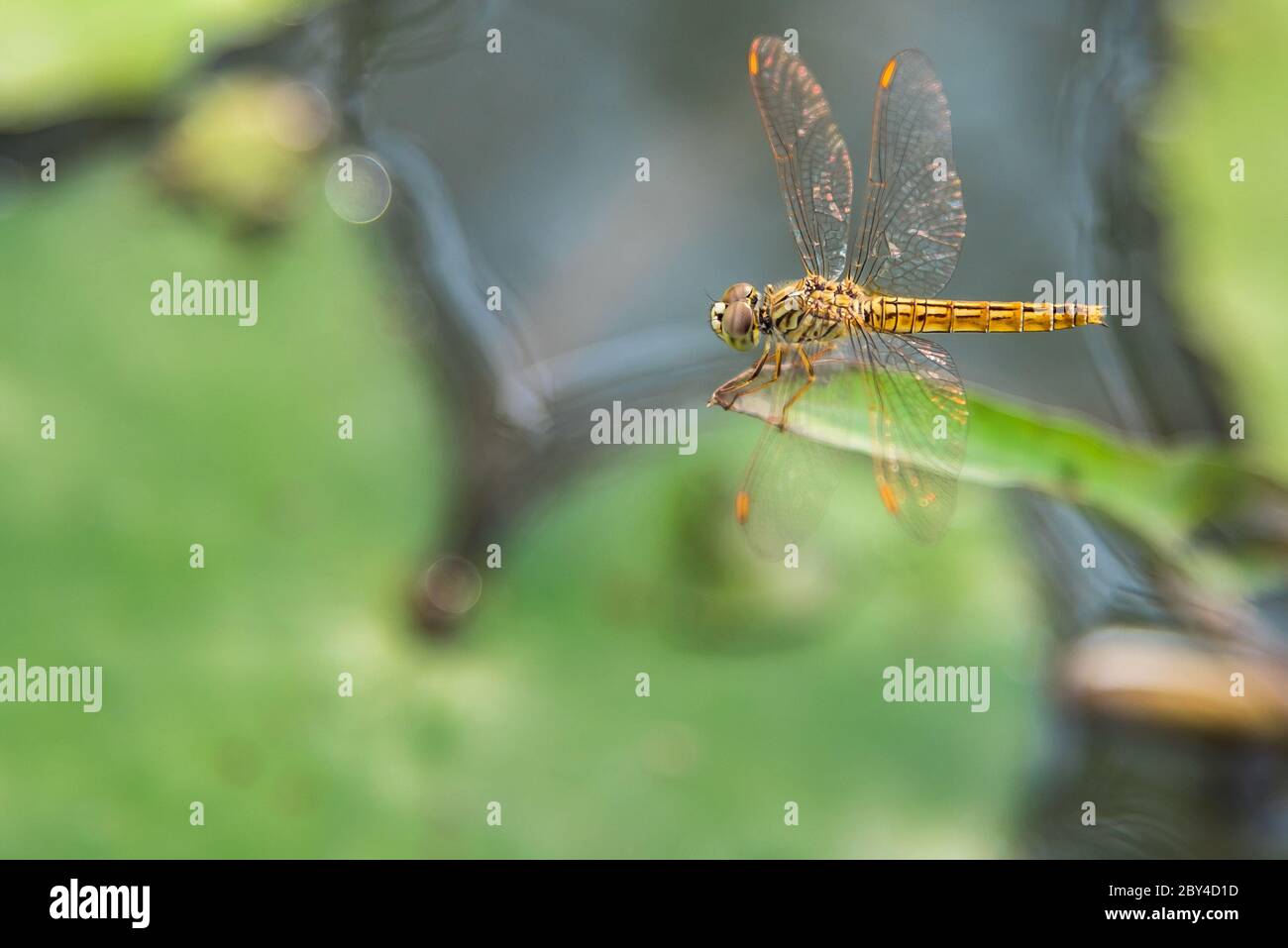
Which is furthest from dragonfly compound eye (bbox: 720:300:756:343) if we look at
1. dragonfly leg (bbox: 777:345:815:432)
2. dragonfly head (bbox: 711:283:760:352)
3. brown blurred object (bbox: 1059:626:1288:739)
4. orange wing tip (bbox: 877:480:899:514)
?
brown blurred object (bbox: 1059:626:1288:739)

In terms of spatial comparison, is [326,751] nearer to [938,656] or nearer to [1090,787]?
[938,656]

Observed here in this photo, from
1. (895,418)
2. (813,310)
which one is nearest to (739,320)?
(813,310)

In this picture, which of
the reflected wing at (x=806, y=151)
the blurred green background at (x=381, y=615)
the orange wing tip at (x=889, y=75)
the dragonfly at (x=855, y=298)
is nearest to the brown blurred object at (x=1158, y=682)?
the blurred green background at (x=381, y=615)

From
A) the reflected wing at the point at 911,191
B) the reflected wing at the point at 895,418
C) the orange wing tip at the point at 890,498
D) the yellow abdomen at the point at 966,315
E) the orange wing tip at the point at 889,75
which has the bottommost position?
the orange wing tip at the point at 890,498

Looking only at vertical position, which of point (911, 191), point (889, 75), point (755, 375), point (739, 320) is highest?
point (889, 75)

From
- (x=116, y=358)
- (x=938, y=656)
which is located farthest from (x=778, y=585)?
(x=116, y=358)

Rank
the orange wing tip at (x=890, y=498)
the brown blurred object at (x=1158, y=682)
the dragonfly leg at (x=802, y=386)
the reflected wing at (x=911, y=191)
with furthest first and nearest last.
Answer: the brown blurred object at (x=1158, y=682), the reflected wing at (x=911, y=191), the orange wing tip at (x=890, y=498), the dragonfly leg at (x=802, y=386)

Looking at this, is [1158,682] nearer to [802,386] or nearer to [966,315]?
[966,315]

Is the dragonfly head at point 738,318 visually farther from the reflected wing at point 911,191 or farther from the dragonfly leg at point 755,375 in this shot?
the reflected wing at point 911,191
